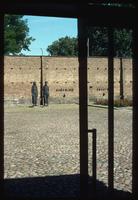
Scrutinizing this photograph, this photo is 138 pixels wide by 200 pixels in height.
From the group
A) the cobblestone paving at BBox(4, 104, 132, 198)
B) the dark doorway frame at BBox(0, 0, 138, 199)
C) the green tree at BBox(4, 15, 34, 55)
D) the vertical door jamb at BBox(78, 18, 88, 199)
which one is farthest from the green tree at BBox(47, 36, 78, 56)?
the vertical door jamb at BBox(78, 18, 88, 199)

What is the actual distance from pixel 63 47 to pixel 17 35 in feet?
99.0

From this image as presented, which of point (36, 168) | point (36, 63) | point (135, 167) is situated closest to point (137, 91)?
point (135, 167)

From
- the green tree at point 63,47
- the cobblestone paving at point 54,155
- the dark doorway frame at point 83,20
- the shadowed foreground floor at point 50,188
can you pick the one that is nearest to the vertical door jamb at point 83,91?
the dark doorway frame at point 83,20

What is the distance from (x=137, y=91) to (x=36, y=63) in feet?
119

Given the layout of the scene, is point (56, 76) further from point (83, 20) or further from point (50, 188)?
point (83, 20)

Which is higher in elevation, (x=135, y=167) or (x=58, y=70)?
(x=58, y=70)

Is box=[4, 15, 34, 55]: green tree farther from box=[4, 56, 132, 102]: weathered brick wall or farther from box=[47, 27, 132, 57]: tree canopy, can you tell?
box=[47, 27, 132, 57]: tree canopy

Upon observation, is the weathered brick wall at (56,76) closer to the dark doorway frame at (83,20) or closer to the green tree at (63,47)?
the dark doorway frame at (83,20)

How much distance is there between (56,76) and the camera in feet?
136

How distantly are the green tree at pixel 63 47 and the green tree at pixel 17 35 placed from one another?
2483 centimetres

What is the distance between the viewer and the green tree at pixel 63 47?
93375mm

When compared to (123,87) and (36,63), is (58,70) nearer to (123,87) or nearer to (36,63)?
(36,63)

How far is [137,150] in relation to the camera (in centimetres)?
438

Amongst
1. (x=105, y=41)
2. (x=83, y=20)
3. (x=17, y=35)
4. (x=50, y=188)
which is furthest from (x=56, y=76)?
(x=83, y=20)
